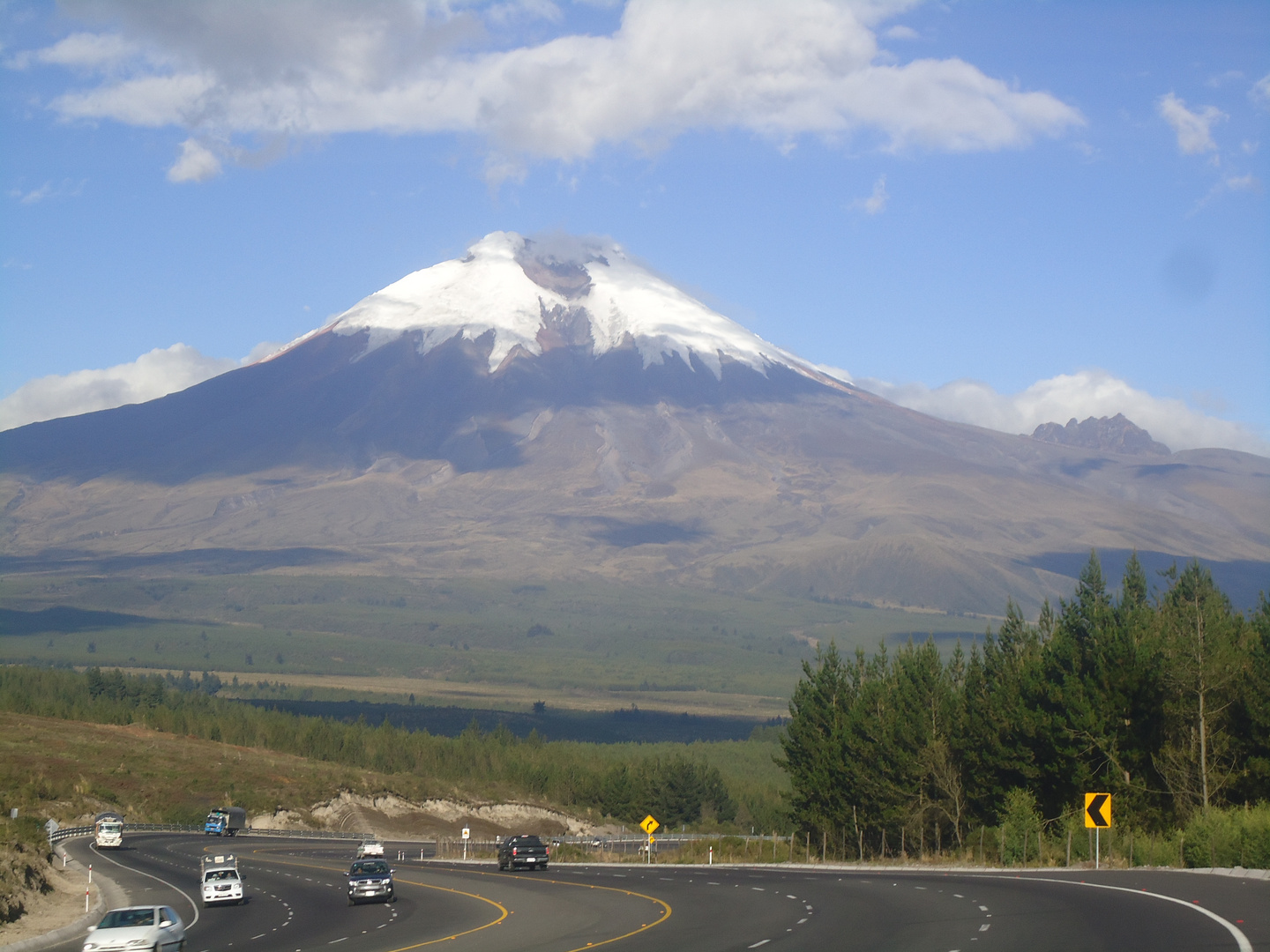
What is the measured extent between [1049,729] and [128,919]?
3846 centimetres

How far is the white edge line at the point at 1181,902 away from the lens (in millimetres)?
22672

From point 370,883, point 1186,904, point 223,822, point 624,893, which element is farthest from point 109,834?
point 1186,904

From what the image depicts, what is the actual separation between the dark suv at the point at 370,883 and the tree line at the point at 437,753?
88.3 m

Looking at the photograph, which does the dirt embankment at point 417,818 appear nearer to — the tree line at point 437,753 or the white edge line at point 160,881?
the tree line at point 437,753

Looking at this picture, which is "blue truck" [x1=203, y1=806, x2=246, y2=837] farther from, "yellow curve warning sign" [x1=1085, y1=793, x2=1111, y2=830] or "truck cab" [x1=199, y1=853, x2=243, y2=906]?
"yellow curve warning sign" [x1=1085, y1=793, x2=1111, y2=830]

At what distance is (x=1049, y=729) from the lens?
55188 mm

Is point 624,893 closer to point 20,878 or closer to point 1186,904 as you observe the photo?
point 20,878

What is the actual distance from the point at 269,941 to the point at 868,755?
143 feet

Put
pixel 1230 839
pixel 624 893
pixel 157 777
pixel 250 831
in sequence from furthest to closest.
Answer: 1. pixel 157 777
2. pixel 250 831
3. pixel 624 893
4. pixel 1230 839

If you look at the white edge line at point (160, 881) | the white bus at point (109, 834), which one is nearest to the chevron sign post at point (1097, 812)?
the white edge line at point (160, 881)

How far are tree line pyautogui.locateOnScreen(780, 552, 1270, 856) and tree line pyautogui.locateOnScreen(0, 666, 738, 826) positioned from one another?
59.8 m

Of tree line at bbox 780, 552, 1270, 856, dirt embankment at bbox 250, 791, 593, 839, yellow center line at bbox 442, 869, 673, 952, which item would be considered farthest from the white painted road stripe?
dirt embankment at bbox 250, 791, 593, 839

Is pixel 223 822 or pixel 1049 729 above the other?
pixel 1049 729

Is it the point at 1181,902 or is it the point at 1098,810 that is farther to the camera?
the point at 1098,810
